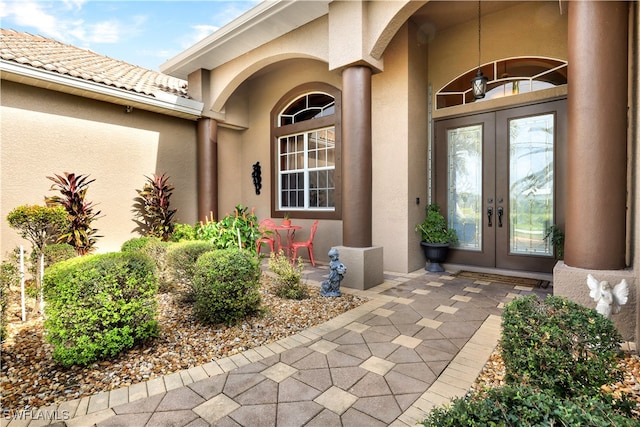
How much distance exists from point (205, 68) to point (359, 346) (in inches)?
258

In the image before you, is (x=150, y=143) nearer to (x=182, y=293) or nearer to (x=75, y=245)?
(x=75, y=245)

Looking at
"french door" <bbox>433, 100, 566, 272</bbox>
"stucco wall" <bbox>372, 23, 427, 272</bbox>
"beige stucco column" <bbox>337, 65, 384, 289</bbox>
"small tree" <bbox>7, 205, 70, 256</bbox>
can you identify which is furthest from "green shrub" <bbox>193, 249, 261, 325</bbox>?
"french door" <bbox>433, 100, 566, 272</bbox>

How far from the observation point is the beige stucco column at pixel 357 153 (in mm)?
4477

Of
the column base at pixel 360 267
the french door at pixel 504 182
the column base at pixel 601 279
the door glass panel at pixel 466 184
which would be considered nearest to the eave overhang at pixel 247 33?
the french door at pixel 504 182

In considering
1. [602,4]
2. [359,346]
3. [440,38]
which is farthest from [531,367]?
[440,38]

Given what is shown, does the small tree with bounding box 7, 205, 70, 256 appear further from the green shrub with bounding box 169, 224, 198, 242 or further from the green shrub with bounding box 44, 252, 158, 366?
the green shrub with bounding box 169, 224, 198, 242

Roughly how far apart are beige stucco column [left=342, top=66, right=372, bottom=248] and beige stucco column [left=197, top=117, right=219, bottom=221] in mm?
3753

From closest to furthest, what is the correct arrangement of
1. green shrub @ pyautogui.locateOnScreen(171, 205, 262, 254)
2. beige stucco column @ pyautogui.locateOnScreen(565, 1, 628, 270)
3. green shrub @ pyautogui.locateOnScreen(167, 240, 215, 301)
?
beige stucco column @ pyautogui.locateOnScreen(565, 1, 628, 270)
green shrub @ pyautogui.locateOnScreen(167, 240, 215, 301)
green shrub @ pyautogui.locateOnScreen(171, 205, 262, 254)

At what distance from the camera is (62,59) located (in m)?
5.69

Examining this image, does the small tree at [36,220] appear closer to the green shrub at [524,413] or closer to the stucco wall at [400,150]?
the green shrub at [524,413]

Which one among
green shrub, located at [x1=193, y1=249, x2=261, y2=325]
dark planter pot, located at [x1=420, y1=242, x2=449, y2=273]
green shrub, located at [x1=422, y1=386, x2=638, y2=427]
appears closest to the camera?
green shrub, located at [x1=422, y1=386, x2=638, y2=427]

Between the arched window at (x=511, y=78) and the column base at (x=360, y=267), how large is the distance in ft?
11.0

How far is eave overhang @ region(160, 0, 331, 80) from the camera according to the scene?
4.72 meters

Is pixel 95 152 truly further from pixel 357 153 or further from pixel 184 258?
pixel 357 153
